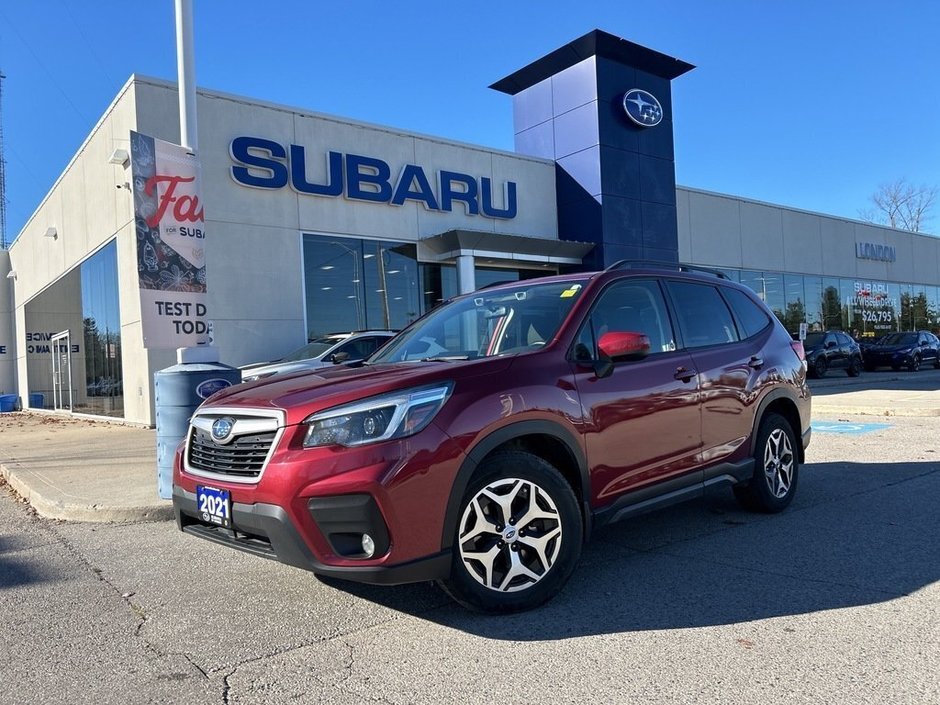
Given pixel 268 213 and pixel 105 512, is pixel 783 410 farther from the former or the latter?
pixel 268 213

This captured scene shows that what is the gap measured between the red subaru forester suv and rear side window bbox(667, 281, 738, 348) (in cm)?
2

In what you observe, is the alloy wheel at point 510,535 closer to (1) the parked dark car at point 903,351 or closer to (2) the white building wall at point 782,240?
(2) the white building wall at point 782,240

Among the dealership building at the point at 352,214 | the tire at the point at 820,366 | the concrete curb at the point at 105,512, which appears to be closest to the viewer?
the concrete curb at the point at 105,512

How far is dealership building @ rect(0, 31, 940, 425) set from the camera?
1500cm

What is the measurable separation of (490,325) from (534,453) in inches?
37.3

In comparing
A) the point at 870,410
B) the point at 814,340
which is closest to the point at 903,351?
the point at 814,340

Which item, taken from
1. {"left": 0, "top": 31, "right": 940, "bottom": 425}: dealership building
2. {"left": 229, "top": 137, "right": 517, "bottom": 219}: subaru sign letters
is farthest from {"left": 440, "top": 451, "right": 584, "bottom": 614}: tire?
{"left": 229, "top": 137, "right": 517, "bottom": 219}: subaru sign letters

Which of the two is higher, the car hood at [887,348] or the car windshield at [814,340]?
the car windshield at [814,340]

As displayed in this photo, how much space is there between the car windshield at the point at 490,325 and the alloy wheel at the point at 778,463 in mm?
2199

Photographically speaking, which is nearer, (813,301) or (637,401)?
(637,401)

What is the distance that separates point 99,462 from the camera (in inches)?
370

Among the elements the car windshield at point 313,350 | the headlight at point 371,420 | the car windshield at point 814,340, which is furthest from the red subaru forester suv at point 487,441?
the car windshield at point 814,340

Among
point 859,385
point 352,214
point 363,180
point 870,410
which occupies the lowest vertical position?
point 859,385

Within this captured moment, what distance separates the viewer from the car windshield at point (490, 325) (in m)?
4.27
